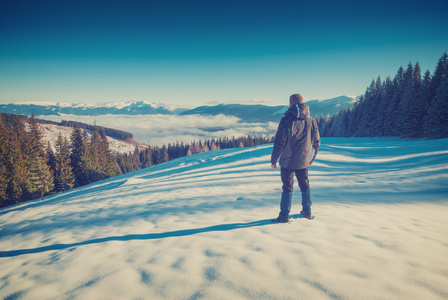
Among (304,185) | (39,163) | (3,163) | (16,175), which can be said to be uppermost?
(304,185)

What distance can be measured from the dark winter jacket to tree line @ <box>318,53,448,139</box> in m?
38.5

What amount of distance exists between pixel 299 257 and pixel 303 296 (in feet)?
2.53

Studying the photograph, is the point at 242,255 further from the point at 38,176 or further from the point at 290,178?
the point at 38,176

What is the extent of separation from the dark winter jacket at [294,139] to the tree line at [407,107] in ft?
126

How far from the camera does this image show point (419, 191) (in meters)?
6.45

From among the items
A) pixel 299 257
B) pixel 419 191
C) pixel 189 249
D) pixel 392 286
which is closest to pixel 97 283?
pixel 189 249

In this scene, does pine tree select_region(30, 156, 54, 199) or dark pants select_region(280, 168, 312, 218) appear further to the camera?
pine tree select_region(30, 156, 54, 199)

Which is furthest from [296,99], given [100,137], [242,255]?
[100,137]

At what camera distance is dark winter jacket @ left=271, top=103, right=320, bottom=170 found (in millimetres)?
4008

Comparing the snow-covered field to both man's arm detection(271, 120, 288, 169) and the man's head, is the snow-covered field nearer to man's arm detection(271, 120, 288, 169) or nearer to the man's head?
man's arm detection(271, 120, 288, 169)

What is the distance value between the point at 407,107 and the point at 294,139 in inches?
1776

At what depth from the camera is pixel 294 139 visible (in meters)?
4.07

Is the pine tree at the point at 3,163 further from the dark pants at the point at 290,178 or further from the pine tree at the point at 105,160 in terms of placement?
the dark pants at the point at 290,178

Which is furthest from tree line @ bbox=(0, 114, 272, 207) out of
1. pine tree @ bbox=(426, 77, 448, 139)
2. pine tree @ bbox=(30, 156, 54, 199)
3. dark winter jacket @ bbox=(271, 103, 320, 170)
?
pine tree @ bbox=(426, 77, 448, 139)
